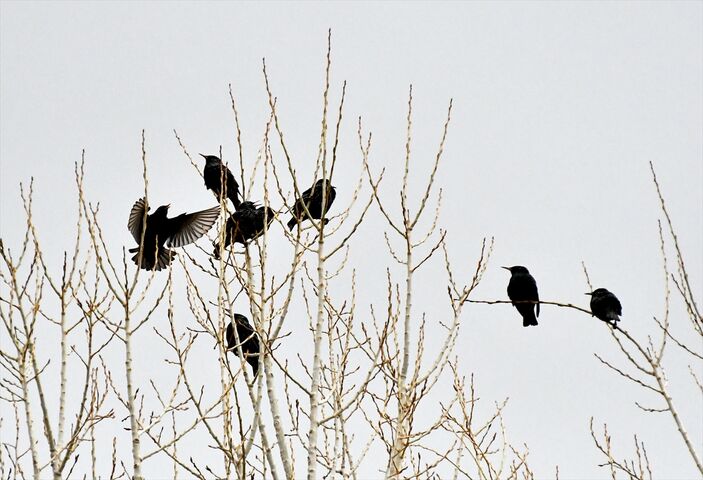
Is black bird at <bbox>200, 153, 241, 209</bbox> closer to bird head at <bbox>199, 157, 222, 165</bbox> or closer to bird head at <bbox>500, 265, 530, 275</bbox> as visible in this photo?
bird head at <bbox>199, 157, 222, 165</bbox>

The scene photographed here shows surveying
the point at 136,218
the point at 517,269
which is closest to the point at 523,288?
the point at 517,269

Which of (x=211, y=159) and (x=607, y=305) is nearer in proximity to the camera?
(x=607, y=305)

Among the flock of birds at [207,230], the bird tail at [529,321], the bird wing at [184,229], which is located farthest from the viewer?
the bird tail at [529,321]

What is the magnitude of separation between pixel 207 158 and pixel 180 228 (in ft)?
2.43

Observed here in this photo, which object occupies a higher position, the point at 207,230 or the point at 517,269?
the point at 517,269

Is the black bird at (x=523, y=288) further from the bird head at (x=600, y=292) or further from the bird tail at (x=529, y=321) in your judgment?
the bird head at (x=600, y=292)

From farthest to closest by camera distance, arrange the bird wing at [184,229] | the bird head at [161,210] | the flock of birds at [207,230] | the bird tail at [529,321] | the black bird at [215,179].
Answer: the bird tail at [529,321] < the bird wing at [184,229] < the bird head at [161,210] < the black bird at [215,179] < the flock of birds at [207,230]

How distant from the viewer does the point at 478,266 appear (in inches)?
233

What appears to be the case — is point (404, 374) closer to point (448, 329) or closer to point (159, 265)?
point (448, 329)

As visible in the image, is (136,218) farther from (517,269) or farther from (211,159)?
(517,269)

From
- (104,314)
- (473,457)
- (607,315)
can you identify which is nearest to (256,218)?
(104,314)

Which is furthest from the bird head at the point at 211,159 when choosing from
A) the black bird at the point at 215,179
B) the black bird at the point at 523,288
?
the black bird at the point at 523,288

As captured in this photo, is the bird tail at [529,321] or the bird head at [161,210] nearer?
the bird head at [161,210]

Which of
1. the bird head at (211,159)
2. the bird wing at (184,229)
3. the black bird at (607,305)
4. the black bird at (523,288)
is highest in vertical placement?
the bird head at (211,159)
